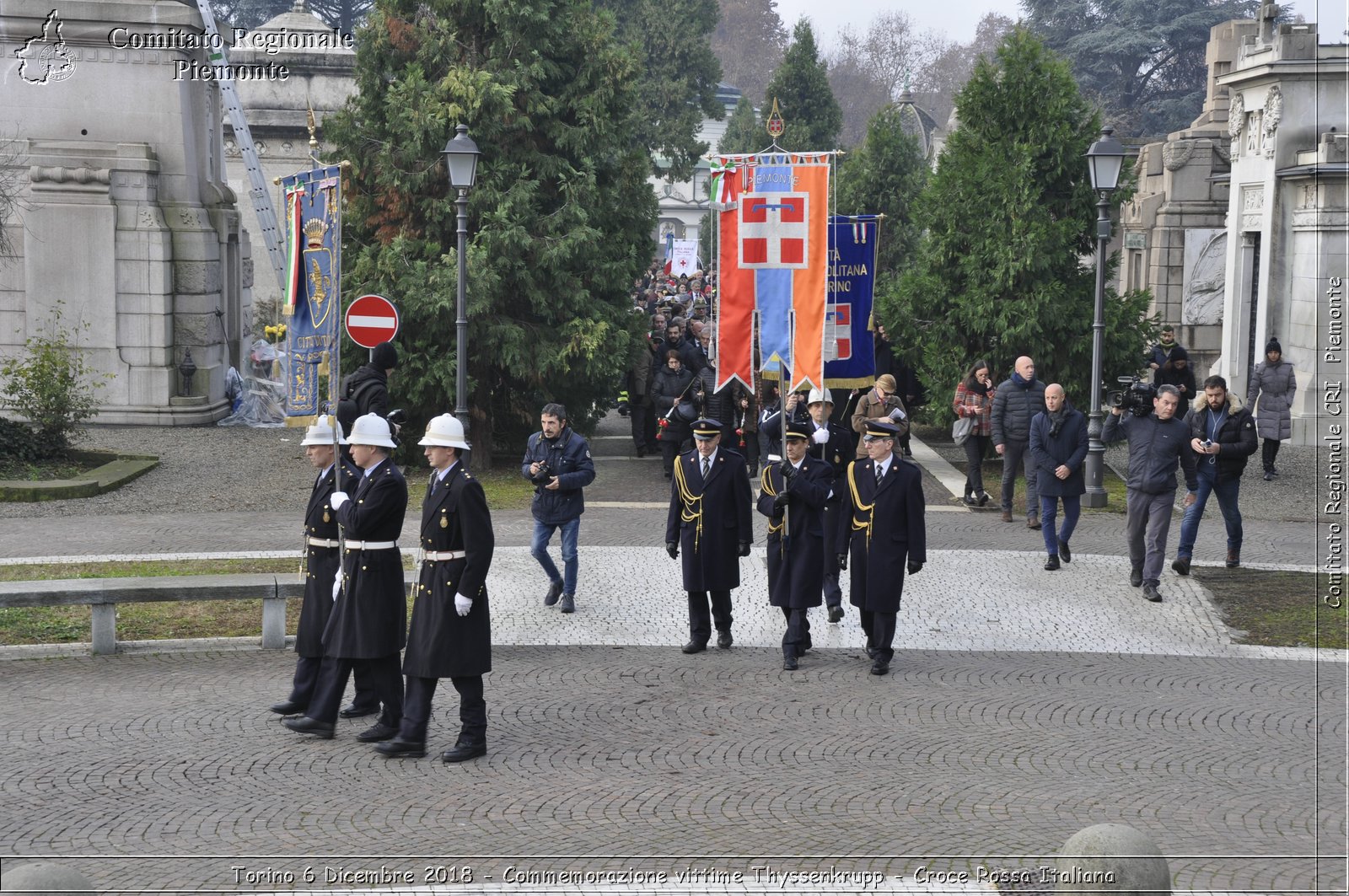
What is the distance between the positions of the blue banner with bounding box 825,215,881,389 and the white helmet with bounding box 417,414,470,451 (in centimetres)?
1035

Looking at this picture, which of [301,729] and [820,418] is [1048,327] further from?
[301,729]

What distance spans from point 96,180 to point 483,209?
776 cm

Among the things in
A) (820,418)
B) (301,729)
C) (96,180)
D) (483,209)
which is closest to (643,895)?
(301,729)

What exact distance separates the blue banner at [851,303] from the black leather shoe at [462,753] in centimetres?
1085

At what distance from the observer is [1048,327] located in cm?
1972

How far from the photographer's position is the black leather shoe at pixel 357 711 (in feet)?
30.4

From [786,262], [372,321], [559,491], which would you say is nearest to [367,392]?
[372,321]

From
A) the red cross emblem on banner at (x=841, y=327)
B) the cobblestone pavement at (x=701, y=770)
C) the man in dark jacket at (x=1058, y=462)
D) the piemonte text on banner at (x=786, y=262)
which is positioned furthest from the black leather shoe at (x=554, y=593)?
the red cross emblem on banner at (x=841, y=327)

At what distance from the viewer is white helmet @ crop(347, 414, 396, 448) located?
28.7 feet

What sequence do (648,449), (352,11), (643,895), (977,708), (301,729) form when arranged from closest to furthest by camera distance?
(643,895) < (301,729) < (977,708) < (648,449) < (352,11)

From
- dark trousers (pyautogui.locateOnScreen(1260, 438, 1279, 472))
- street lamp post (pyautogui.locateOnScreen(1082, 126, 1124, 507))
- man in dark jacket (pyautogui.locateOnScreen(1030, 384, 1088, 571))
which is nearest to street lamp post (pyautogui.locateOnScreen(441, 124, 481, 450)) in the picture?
man in dark jacket (pyautogui.locateOnScreen(1030, 384, 1088, 571))

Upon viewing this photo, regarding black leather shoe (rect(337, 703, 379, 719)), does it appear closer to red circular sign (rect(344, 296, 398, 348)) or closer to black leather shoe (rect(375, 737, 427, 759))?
black leather shoe (rect(375, 737, 427, 759))

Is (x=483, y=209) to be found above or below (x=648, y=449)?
above

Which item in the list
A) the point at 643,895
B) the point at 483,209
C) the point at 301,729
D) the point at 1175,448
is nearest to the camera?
the point at 643,895
